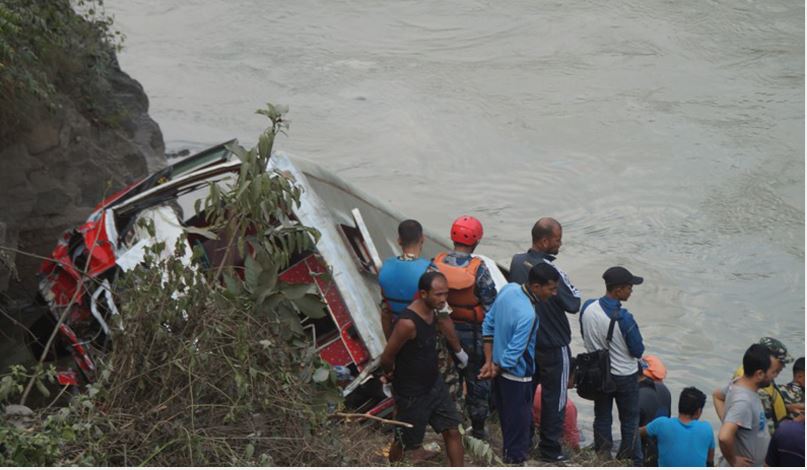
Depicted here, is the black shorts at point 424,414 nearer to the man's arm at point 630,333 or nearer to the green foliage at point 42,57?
the man's arm at point 630,333

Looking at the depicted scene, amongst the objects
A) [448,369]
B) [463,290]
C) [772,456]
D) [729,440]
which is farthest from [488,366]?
[772,456]

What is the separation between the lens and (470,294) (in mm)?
6023

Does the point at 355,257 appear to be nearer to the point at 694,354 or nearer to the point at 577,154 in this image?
the point at 694,354

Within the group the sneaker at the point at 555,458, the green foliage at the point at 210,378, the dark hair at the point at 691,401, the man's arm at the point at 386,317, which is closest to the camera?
the green foliage at the point at 210,378

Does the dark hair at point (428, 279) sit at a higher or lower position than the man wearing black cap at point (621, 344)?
higher

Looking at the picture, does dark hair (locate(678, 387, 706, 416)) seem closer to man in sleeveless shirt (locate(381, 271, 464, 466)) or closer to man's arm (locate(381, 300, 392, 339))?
man in sleeveless shirt (locate(381, 271, 464, 466))

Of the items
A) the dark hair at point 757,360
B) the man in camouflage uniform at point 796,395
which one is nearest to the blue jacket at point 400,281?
the dark hair at point 757,360

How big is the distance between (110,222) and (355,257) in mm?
1634

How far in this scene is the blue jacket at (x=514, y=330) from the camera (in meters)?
5.56

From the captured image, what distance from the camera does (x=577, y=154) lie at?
575 inches

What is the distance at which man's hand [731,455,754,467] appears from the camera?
5.46 metres

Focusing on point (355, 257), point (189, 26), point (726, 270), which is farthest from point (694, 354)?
point (189, 26)

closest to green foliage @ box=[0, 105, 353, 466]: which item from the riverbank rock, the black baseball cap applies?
the black baseball cap

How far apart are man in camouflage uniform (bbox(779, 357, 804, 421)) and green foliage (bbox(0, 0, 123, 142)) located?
5.37 meters
